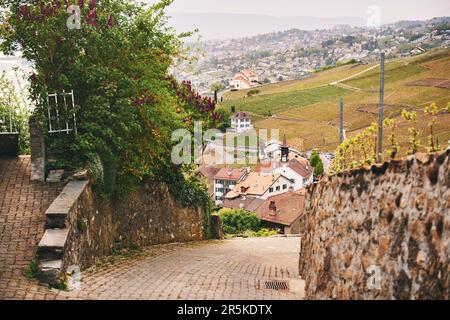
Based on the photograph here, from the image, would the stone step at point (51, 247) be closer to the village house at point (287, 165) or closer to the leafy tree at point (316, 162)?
the leafy tree at point (316, 162)

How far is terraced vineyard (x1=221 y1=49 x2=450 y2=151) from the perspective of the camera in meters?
67.8

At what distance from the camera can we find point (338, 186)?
325 inches

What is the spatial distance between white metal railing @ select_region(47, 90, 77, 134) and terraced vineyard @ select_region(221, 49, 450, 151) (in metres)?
45.7

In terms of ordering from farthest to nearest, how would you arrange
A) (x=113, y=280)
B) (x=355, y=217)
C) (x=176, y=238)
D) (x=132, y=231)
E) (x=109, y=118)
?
(x=176, y=238) < (x=132, y=231) < (x=109, y=118) < (x=113, y=280) < (x=355, y=217)

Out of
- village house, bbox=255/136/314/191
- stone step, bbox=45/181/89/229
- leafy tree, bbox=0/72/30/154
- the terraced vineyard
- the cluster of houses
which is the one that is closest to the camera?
stone step, bbox=45/181/89/229

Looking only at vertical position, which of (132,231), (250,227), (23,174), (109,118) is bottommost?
(250,227)

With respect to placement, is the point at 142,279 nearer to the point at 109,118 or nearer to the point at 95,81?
the point at 109,118

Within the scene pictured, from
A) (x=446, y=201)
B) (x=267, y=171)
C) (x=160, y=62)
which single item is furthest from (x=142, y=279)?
(x=267, y=171)

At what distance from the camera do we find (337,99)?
3900 inches

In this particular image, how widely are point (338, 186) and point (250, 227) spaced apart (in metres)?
50.3

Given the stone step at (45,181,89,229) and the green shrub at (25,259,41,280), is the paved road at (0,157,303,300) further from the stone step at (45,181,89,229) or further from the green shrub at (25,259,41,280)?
the stone step at (45,181,89,229)

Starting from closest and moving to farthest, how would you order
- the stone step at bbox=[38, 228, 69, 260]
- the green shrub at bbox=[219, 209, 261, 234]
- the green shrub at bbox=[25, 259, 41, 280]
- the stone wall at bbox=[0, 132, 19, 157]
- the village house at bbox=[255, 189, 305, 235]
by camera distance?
1. the green shrub at bbox=[25, 259, 41, 280]
2. the stone step at bbox=[38, 228, 69, 260]
3. the stone wall at bbox=[0, 132, 19, 157]
4. the green shrub at bbox=[219, 209, 261, 234]
5. the village house at bbox=[255, 189, 305, 235]

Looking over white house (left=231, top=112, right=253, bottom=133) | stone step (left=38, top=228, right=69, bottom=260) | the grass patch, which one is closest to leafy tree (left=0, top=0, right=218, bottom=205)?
stone step (left=38, top=228, right=69, bottom=260)

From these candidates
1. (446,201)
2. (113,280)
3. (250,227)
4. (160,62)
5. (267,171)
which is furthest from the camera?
(267,171)
